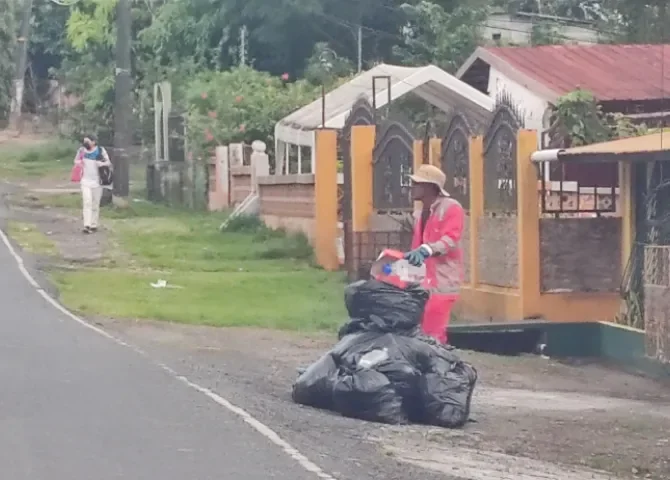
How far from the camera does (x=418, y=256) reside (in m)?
10.1

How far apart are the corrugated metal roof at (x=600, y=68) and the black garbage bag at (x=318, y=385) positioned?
1532 cm

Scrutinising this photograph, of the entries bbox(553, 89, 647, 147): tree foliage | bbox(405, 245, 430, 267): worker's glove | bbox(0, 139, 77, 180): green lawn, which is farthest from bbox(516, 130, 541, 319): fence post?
bbox(0, 139, 77, 180): green lawn

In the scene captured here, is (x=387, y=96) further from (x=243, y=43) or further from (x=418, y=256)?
(x=243, y=43)

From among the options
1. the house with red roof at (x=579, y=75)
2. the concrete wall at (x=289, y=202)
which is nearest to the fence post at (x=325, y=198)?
the concrete wall at (x=289, y=202)

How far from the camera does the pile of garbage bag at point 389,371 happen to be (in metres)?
9.23

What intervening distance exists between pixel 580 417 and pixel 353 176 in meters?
9.57

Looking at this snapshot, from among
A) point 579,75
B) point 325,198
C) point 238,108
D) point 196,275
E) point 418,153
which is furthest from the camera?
point 238,108

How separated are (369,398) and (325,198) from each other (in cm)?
1155

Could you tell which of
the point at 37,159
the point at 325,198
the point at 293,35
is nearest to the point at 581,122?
the point at 325,198

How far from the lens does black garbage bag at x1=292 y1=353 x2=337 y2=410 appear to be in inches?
374

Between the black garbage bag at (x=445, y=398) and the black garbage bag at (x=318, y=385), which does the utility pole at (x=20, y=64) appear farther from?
the black garbage bag at (x=445, y=398)

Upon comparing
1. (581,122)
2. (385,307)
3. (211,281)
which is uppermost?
(581,122)

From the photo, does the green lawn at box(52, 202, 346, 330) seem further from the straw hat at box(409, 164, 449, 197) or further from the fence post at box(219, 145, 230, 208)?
the straw hat at box(409, 164, 449, 197)

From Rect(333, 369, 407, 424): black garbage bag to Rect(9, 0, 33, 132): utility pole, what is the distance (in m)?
40.4
